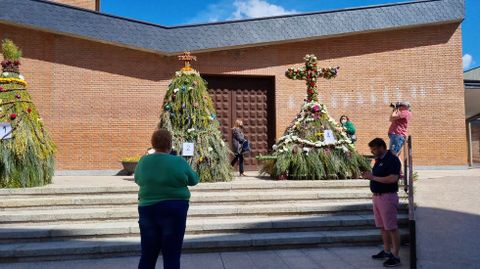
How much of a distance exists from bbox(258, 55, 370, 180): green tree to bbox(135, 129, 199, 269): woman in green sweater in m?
5.28

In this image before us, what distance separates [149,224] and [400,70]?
47.4 ft

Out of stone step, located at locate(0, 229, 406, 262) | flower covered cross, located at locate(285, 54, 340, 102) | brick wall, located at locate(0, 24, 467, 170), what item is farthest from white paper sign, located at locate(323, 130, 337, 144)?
brick wall, located at locate(0, 24, 467, 170)

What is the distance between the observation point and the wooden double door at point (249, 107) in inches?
578

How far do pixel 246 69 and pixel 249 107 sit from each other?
143 cm

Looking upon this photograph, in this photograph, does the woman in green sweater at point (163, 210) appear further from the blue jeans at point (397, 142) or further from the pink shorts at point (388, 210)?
the blue jeans at point (397, 142)

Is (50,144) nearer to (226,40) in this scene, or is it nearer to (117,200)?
(117,200)

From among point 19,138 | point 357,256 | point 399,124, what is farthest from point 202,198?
point 399,124

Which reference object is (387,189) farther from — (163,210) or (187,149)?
(187,149)

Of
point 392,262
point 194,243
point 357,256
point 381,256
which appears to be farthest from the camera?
point 194,243

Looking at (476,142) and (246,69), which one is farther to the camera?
(476,142)

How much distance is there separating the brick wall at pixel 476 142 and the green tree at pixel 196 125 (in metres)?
16.6

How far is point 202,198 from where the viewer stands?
22.5 ft

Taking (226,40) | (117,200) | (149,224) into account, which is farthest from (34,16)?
(149,224)

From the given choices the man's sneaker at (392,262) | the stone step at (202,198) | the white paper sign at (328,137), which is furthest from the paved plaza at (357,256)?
the white paper sign at (328,137)
